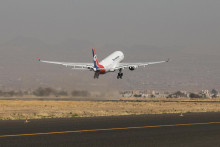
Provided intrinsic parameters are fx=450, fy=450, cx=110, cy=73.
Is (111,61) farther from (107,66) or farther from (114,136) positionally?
(114,136)

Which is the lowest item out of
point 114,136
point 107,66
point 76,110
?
point 114,136

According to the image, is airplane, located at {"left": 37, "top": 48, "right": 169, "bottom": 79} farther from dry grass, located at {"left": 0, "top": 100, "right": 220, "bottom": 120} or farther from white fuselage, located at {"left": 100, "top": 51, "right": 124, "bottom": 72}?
dry grass, located at {"left": 0, "top": 100, "right": 220, "bottom": 120}

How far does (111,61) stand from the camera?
3713 inches

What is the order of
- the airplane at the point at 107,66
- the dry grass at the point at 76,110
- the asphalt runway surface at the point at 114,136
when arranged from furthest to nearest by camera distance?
1. the airplane at the point at 107,66
2. the dry grass at the point at 76,110
3. the asphalt runway surface at the point at 114,136

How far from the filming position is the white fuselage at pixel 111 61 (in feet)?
300

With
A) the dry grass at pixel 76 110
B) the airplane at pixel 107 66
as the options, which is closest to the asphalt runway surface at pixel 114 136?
the dry grass at pixel 76 110

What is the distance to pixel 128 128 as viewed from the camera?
30.4 m

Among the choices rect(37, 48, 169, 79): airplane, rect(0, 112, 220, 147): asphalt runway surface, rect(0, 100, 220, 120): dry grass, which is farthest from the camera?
rect(37, 48, 169, 79): airplane

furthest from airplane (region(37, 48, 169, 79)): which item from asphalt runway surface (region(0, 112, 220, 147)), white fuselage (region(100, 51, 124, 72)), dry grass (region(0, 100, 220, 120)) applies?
asphalt runway surface (region(0, 112, 220, 147))

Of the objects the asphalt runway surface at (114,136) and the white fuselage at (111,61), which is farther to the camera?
the white fuselage at (111,61)

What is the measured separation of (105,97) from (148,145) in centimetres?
9387

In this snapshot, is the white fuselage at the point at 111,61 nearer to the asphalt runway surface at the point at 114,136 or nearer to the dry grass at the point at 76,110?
the dry grass at the point at 76,110

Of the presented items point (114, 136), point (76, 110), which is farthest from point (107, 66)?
Answer: point (114, 136)

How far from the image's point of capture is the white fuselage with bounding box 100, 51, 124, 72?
300 ft
